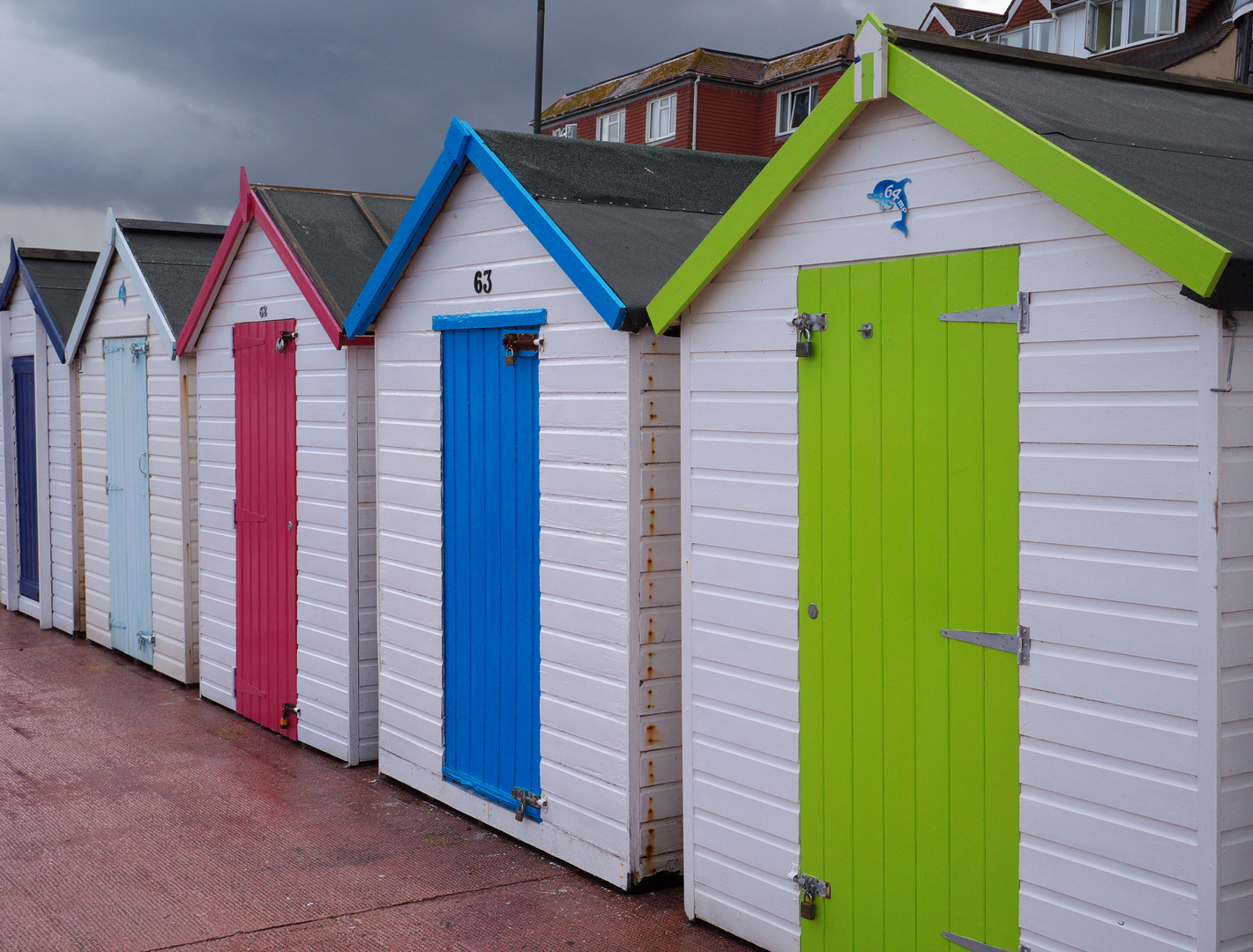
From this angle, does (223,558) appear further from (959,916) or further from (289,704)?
(959,916)

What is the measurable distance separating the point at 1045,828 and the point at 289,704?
5446mm

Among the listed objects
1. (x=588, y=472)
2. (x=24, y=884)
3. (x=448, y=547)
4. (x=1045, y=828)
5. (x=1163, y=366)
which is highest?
(x=1163, y=366)

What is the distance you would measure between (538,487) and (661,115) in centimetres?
3420

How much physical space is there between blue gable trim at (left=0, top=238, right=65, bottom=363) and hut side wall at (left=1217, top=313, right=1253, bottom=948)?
10284mm

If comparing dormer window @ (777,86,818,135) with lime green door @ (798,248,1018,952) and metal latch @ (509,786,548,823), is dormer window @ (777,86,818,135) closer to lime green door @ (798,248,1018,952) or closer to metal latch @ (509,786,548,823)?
metal latch @ (509,786,548,823)

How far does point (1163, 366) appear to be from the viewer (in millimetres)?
3453

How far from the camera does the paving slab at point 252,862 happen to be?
16.9ft

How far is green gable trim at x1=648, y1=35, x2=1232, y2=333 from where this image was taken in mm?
3271

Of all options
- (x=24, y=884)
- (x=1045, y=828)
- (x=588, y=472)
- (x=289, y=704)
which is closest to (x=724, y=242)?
(x=588, y=472)

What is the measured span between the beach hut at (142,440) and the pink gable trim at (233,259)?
38 cm

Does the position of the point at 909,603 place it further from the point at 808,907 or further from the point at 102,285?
the point at 102,285

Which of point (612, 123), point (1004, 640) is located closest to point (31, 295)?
point (1004, 640)

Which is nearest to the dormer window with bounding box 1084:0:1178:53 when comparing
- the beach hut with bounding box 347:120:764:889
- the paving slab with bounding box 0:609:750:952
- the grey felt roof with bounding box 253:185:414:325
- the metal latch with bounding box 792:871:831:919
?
the grey felt roof with bounding box 253:185:414:325

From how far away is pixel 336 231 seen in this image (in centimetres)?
808
